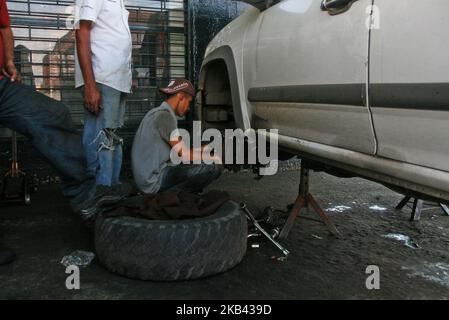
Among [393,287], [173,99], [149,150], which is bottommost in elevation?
[393,287]

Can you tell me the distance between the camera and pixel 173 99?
3.16m

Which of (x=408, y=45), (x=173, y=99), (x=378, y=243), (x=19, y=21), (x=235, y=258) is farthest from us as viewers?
(x=19, y=21)

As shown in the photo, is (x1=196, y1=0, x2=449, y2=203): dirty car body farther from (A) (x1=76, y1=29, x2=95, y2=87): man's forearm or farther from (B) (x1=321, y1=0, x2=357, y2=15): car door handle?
(A) (x1=76, y1=29, x2=95, y2=87): man's forearm

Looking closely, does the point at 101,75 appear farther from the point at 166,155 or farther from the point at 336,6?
the point at 336,6

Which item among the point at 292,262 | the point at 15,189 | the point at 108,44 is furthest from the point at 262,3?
the point at 15,189

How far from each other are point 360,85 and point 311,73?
0.38 metres

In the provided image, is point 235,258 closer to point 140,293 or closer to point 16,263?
point 140,293

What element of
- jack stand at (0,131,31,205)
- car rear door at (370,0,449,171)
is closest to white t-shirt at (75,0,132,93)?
jack stand at (0,131,31,205)

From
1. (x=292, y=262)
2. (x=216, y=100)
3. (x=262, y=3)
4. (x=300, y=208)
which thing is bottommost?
(x=292, y=262)

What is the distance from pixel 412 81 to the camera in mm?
1621

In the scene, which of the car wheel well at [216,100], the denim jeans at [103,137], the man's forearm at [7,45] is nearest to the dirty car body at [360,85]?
the car wheel well at [216,100]

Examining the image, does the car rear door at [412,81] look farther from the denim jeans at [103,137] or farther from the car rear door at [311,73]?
the denim jeans at [103,137]

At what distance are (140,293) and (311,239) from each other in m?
1.33

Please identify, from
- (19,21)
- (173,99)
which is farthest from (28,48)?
(173,99)
